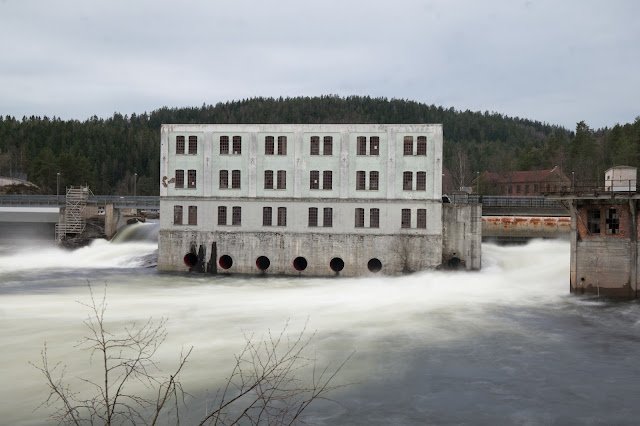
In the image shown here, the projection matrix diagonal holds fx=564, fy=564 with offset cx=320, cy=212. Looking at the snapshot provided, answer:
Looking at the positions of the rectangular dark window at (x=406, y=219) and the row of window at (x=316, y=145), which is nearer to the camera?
the rectangular dark window at (x=406, y=219)

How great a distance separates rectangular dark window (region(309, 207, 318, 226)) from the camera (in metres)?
45.0

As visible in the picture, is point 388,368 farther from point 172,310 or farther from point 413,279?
point 413,279

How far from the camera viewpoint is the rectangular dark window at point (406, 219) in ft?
145

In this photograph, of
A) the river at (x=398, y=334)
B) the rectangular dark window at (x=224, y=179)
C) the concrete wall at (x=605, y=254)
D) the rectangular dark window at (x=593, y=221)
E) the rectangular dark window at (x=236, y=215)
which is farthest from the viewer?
the rectangular dark window at (x=224, y=179)

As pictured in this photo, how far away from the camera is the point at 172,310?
105 feet

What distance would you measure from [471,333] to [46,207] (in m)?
56.1

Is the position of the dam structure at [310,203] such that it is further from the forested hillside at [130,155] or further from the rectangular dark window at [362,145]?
the forested hillside at [130,155]

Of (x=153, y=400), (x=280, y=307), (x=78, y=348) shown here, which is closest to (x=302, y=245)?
(x=280, y=307)

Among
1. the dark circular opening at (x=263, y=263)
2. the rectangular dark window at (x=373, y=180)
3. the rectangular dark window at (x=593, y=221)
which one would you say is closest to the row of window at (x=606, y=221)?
the rectangular dark window at (x=593, y=221)

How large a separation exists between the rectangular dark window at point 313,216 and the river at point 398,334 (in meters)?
4.88

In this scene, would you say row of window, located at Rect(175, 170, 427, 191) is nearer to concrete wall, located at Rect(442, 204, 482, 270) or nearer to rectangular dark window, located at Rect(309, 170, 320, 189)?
rectangular dark window, located at Rect(309, 170, 320, 189)

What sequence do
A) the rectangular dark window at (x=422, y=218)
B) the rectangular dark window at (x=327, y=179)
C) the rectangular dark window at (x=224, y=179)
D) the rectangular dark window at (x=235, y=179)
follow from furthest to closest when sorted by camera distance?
the rectangular dark window at (x=224, y=179) → the rectangular dark window at (x=235, y=179) → the rectangular dark window at (x=327, y=179) → the rectangular dark window at (x=422, y=218)

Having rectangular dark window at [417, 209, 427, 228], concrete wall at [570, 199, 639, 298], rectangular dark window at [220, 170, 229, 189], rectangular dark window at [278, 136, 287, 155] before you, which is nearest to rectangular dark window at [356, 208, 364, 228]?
rectangular dark window at [417, 209, 427, 228]

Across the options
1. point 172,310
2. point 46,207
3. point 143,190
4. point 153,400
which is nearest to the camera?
point 153,400
